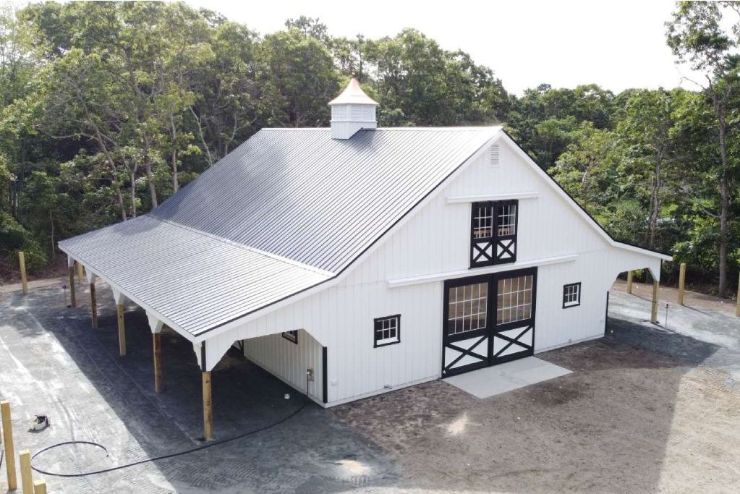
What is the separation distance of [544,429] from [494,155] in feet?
21.4

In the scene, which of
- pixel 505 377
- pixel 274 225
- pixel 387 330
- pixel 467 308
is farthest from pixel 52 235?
pixel 505 377

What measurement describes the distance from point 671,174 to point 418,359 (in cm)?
1681

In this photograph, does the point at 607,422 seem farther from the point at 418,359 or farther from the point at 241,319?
the point at 241,319

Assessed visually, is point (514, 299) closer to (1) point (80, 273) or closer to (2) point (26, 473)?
(2) point (26, 473)

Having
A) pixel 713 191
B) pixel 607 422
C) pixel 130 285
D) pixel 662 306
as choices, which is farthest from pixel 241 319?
pixel 713 191

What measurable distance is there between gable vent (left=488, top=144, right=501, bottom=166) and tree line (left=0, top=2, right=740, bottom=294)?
40.4ft

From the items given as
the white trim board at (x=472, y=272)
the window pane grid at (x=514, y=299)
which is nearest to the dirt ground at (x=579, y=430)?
the window pane grid at (x=514, y=299)

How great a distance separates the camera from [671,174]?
85.4 feet

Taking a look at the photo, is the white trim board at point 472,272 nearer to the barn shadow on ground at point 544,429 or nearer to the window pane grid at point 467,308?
the window pane grid at point 467,308

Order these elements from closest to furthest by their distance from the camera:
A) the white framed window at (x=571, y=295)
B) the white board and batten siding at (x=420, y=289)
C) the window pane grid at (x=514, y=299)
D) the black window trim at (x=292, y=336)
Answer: the white board and batten siding at (x=420, y=289), the black window trim at (x=292, y=336), the window pane grid at (x=514, y=299), the white framed window at (x=571, y=295)

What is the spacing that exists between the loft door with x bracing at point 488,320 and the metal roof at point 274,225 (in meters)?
2.85

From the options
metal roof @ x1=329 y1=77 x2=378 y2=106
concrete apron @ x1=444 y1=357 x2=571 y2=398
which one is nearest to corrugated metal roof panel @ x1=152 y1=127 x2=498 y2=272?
metal roof @ x1=329 y1=77 x2=378 y2=106

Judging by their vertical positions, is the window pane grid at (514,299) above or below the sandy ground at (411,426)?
above

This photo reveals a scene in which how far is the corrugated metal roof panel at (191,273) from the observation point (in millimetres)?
12594
